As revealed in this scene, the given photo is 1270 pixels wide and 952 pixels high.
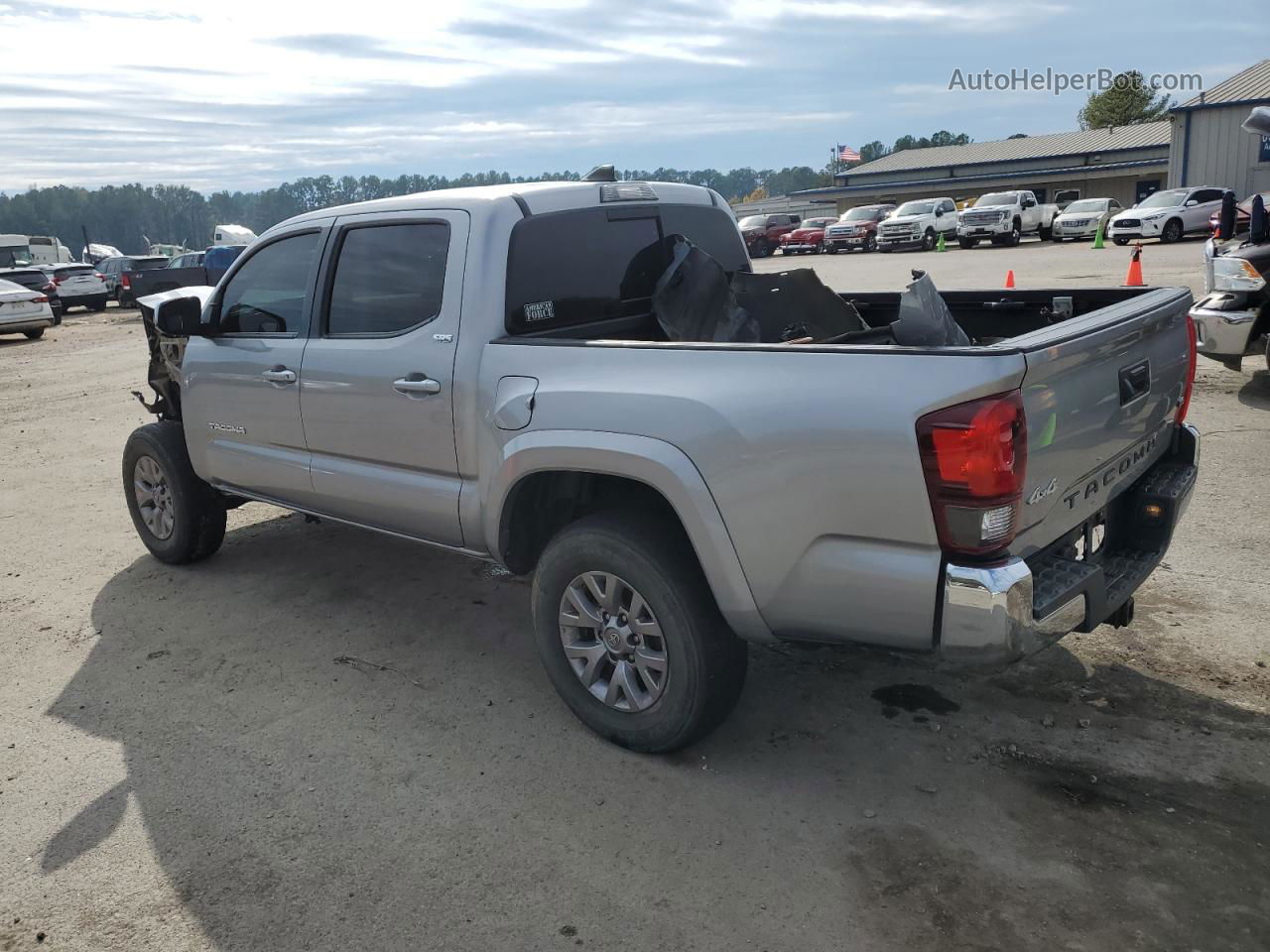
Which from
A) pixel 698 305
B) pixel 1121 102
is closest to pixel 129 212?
pixel 1121 102

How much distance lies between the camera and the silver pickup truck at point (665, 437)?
276 cm

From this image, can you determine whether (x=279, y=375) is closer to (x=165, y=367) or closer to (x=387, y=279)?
(x=387, y=279)

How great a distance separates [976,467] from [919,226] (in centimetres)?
3416

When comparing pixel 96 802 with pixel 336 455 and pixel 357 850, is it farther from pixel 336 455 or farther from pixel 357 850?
pixel 336 455

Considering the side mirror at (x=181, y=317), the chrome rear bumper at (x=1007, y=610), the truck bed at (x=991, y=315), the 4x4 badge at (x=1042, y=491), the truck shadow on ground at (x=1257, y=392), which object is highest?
the side mirror at (x=181, y=317)

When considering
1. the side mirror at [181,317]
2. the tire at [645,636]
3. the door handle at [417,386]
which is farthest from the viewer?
the side mirror at [181,317]

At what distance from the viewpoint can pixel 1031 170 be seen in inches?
2180

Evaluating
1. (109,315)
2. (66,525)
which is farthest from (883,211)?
(66,525)

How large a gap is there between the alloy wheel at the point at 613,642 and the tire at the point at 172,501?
2860 millimetres

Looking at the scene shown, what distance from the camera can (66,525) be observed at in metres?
6.81

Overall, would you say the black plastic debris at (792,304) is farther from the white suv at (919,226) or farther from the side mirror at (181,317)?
the white suv at (919,226)

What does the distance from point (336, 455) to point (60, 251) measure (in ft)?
188

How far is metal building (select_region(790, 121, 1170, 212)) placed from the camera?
2014 inches

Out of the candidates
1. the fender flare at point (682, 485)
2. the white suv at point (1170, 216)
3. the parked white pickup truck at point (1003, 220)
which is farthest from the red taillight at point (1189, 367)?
the parked white pickup truck at point (1003, 220)
